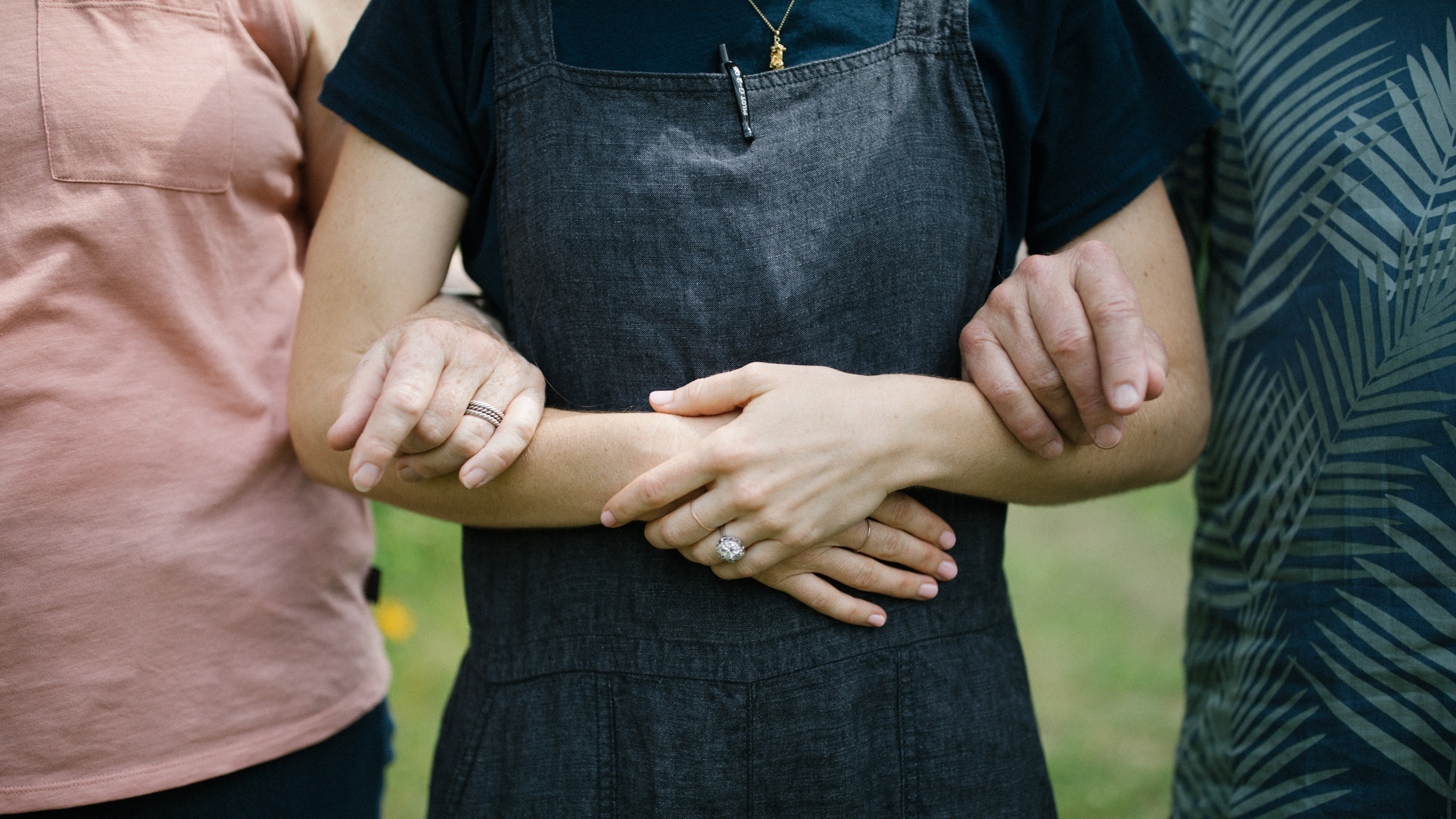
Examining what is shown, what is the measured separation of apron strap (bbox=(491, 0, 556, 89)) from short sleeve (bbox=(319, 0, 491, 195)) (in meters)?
0.02

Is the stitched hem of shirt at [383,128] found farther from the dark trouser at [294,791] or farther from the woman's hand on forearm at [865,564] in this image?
the dark trouser at [294,791]

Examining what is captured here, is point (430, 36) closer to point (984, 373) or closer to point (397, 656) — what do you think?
point (984, 373)

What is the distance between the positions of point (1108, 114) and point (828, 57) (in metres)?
0.41

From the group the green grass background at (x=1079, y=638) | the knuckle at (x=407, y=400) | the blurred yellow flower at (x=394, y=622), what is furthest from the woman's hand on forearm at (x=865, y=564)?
the blurred yellow flower at (x=394, y=622)

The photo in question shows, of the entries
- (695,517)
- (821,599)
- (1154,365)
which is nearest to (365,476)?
(695,517)

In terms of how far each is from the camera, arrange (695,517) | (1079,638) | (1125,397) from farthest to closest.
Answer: (1079,638)
(695,517)
(1125,397)

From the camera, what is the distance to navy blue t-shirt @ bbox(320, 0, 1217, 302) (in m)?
1.38

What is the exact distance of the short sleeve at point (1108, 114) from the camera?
1.38 meters

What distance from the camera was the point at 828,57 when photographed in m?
1.38

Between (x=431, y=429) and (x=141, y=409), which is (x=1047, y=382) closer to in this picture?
(x=431, y=429)

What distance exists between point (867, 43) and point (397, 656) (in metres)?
3.14

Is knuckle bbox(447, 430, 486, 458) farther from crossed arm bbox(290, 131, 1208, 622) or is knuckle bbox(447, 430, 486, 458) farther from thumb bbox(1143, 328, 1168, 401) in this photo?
thumb bbox(1143, 328, 1168, 401)

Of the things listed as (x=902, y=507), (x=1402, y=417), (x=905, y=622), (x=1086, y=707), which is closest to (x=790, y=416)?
(x=902, y=507)

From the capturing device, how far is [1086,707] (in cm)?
357
